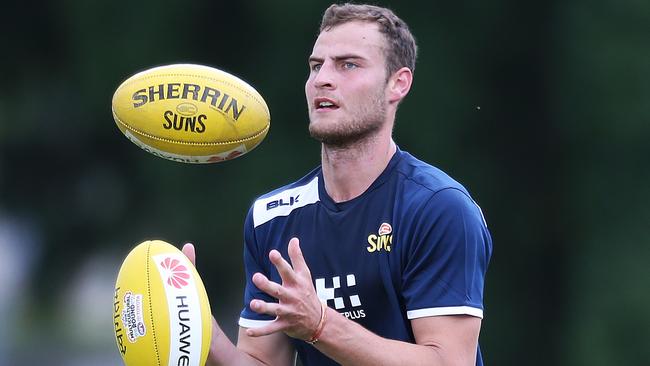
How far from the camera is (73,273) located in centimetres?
790

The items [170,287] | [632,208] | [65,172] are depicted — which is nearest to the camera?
[170,287]

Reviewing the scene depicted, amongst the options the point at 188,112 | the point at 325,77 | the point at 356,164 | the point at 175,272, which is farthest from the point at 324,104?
the point at 175,272

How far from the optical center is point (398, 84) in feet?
14.5

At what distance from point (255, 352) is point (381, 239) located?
733mm

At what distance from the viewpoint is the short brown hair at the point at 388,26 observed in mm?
4406

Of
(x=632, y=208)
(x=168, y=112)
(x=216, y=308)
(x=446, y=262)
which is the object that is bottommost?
(x=216, y=308)

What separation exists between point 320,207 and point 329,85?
50cm

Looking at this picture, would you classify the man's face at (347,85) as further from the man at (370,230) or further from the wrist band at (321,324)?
Result: the wrist band at (321,324)

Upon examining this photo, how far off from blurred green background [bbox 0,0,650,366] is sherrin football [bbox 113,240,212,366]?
12.0ft

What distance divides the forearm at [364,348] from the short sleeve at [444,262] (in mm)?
165

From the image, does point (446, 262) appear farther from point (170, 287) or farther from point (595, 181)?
point (595, 181)

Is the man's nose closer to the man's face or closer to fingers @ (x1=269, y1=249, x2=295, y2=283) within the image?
the man's face

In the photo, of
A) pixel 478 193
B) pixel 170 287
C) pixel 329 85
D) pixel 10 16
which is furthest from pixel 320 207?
pixel 10 16

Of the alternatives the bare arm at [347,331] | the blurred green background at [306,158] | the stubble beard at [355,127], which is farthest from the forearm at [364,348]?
the blurred green background at [306,158]
